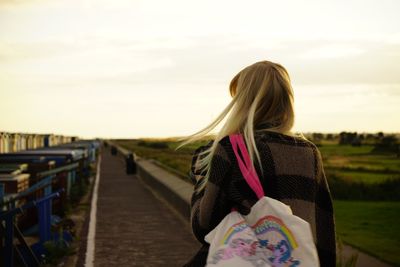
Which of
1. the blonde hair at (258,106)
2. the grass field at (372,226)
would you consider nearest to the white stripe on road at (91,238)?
the grass field at (372,226)

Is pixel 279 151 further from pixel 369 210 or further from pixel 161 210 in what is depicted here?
pixel 369 210

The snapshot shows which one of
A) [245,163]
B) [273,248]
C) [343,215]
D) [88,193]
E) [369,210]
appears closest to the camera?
[273,248]

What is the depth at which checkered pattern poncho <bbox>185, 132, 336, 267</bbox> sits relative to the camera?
9.16 feet

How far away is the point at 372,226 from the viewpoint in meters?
13.9

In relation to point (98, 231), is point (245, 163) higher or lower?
higher

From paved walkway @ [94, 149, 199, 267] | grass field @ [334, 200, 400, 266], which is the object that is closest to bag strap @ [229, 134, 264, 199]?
grass field @ [334, 200, 400, 266]

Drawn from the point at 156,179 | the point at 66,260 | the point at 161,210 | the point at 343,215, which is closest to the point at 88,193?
the point at 156,179

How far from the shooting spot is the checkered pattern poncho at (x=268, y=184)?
110 inches

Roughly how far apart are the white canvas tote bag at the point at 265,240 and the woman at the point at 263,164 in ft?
0.41

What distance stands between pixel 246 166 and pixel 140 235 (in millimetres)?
9286

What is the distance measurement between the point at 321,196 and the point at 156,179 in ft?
64.0

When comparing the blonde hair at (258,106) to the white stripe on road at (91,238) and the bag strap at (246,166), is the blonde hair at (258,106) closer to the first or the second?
the bag strap at (246,166)

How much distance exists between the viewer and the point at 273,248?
2557mm

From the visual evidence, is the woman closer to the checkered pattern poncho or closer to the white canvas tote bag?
the checkered pattern poncho
